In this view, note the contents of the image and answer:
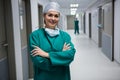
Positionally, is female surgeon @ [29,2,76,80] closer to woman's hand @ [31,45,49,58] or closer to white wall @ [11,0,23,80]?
woman's hand @ [31,45,49,58]

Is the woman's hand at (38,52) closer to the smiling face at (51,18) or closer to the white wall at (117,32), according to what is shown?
the smiling face at (51,18)

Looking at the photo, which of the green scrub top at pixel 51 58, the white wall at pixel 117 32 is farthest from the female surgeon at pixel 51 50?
the white wall at pixel 117 32

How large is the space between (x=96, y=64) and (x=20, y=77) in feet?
9.90

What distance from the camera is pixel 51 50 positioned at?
58.9 inches

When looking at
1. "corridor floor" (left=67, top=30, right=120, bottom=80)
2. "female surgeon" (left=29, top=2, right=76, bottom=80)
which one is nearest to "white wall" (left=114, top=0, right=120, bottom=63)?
"corridor floor" (left=67, top=30, right=120, bottom=80)

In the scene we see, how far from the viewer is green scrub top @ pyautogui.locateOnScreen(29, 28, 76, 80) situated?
4.75 ft

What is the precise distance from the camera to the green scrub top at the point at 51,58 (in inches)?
57.0

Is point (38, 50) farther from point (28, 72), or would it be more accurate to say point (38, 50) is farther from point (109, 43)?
point (109, 43)

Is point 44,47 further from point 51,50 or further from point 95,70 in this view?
point 95,70

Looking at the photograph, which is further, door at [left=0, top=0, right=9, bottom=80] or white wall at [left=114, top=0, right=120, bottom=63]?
white wall at [left=114, top=0, right=120, bottom=63]

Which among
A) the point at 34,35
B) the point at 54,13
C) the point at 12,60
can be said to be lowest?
the point at 12,60

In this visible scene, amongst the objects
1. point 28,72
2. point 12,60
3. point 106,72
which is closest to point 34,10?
point 28,72

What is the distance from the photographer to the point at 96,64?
577 centimetres

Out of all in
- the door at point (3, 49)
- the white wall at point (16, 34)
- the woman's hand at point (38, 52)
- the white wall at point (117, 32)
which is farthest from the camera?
the white wall at point (117, 32)
